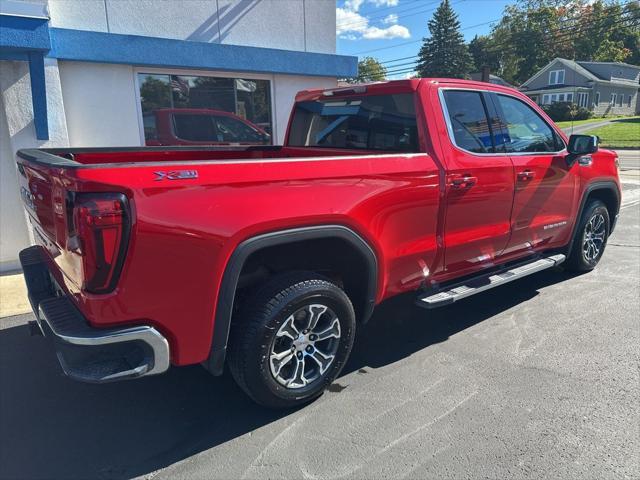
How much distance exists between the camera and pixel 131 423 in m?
2.97

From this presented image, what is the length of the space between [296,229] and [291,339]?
2.29ft

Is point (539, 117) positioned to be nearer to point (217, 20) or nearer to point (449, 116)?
point (449, 116)

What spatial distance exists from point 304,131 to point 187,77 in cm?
353

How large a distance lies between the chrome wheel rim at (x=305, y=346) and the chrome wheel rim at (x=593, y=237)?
3666mm

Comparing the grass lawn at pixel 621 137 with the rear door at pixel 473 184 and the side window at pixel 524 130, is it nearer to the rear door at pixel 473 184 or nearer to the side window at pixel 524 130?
the side window at pixel 524 130

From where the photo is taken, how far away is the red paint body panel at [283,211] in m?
2.30

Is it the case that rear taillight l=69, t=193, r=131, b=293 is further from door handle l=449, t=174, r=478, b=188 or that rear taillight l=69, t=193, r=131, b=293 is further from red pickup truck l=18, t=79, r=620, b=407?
door handle l=449, t=174, r=478, b=188

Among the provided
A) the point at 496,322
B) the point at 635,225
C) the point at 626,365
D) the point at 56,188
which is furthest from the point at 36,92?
the point at 635,225

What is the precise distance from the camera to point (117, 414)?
3.07 metres

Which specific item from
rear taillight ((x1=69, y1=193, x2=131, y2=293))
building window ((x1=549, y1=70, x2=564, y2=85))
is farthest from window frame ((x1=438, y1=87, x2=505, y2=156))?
building window ((x1=549, y1=70, x2=564, y2=85))

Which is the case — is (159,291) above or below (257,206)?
below

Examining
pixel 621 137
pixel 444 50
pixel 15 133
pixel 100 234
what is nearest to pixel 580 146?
pixel 100 234

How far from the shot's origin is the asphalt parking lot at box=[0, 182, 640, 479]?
2.61 m

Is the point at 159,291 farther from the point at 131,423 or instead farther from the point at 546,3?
the point at 546,3
